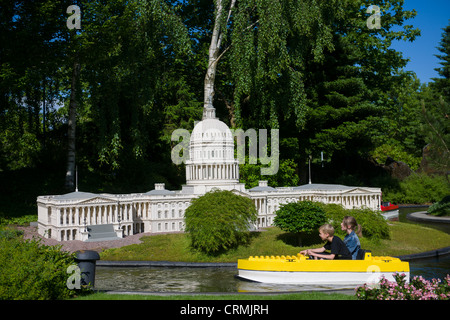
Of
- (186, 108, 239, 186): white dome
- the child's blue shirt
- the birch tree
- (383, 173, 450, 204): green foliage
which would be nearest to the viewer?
the child's blue shirt

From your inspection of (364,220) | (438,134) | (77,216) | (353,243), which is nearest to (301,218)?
(364,220)

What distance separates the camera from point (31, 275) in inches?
678

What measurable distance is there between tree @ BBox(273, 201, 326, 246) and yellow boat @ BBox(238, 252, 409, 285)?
12603mm

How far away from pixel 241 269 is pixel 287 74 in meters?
31.2

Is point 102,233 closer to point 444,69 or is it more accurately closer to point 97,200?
point 97,200

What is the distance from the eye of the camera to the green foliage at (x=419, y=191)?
246 feet

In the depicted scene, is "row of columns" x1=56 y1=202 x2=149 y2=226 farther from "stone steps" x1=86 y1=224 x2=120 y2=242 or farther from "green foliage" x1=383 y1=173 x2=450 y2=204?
"green foliage" x1=383 y1=173 x2=450 y2=204

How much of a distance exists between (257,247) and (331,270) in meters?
15.5

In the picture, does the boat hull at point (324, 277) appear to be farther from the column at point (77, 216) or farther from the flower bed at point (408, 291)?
the column at point (77, 216)

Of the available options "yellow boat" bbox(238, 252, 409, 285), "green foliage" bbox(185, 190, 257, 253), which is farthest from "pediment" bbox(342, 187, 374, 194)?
"yellow boat" bbox(238, 252, 409, 285)

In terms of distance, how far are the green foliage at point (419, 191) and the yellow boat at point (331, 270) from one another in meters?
53.0

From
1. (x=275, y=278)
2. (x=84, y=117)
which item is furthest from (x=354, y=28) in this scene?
(x=275, y=278)

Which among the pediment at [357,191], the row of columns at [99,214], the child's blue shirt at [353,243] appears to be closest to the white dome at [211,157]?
the row of columns at [99,214]

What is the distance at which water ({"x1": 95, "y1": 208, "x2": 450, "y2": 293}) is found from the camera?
85.3 ft
